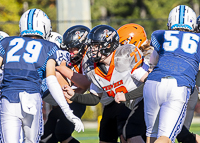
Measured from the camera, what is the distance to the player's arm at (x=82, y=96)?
4414mm

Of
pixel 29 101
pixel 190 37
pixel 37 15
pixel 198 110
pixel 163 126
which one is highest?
pixel 37 15

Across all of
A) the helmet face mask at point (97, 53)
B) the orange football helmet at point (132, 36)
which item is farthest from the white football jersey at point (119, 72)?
the orange football helmet at point (132, 36)

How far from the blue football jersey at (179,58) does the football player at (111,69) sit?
305mm

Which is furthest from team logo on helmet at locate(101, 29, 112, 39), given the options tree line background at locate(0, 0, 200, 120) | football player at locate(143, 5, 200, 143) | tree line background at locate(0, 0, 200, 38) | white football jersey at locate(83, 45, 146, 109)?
tree line background at locate(0, 0, 200, 38)

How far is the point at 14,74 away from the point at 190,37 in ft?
6.09

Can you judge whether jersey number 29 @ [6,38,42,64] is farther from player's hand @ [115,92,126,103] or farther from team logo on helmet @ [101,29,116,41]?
player's hand @ [115,92,126,103]

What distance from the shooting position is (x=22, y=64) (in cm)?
387

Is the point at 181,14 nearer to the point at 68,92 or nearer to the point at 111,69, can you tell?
the point at 111,69

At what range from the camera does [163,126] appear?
3762mm

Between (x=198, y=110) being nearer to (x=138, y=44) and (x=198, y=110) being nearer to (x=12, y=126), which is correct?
(x=138, y=44)

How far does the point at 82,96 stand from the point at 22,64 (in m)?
0.90

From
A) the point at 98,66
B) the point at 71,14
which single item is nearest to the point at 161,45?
the point at 98,66

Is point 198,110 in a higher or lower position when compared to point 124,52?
lower

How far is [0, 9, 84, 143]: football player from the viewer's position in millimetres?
3795
